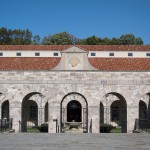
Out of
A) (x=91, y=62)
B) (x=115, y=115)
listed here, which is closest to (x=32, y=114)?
(x=115, y=115)

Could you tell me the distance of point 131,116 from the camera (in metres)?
25.7

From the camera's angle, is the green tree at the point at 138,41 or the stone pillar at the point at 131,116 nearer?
the stone pillar at the point at 131,116

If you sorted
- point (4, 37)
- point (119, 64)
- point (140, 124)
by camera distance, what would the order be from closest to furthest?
point (140, 124) → point (119, 64) → point (4, 37)

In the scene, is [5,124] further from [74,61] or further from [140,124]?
[140,124]

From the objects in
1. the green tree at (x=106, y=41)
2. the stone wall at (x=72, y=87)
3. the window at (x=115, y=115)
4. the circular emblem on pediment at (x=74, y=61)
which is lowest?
the window at (x=115, y=115)

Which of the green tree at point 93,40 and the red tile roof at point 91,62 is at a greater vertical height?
the green tree at point 93,40

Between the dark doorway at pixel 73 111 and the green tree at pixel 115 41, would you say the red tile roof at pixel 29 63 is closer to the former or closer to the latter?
the dark doorway at pixel 73 111

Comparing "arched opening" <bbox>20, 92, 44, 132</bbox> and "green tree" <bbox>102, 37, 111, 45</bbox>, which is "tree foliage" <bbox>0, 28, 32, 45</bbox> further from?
"arched opening" <bbox>20, 92, 44, 132</bbox>

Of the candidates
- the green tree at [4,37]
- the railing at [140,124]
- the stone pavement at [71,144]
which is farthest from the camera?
the green tree at [4,37]

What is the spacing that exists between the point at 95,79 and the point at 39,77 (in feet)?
13.0

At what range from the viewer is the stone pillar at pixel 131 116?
84.2ft

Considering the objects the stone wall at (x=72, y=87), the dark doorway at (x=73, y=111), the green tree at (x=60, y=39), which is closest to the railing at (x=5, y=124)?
the stone wall at (x=72, y=87)

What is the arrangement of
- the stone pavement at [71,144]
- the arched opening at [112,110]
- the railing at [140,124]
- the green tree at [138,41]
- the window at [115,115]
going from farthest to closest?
the green tree at [138,41] → the window at [115,115] → the arched opening at [112,110] → the railing at [140,124] → the stone pavement at [71,144]

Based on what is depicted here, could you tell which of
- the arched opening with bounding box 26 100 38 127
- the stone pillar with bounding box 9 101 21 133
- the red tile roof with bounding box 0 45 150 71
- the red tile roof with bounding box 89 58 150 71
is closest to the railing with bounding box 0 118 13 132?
the stone pillar with bounding box 9 101 21 133
